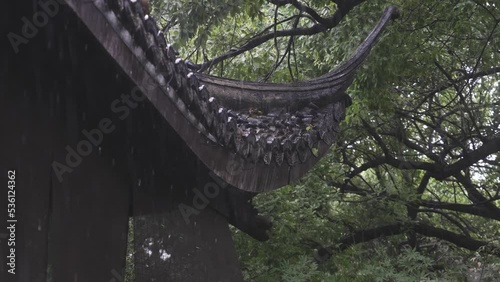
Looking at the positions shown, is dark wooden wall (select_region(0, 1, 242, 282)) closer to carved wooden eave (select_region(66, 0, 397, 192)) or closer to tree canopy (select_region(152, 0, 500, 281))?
carved wooden eave (select_region(66, 0, 397, 192))

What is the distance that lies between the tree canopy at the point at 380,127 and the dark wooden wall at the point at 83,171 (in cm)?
214

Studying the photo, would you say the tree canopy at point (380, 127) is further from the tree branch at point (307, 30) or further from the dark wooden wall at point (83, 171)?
the dark wooden wall at point (83, 171)

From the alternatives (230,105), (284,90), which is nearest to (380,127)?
(284,90)

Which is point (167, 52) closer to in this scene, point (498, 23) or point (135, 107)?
point (135, 107)

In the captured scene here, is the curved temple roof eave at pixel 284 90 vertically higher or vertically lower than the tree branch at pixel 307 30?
lower

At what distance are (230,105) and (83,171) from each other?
114 cm

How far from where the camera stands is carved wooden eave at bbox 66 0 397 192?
2793 millimetres

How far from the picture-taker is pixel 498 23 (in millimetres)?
8445

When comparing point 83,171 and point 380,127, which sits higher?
point 380,127

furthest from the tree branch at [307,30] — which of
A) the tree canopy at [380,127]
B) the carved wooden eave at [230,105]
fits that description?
the carved wooden eave at [230,105]

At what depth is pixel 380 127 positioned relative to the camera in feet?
34.5

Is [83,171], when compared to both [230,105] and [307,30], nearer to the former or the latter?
[230,105]

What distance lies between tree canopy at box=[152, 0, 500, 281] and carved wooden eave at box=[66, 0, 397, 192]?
62.6 inches

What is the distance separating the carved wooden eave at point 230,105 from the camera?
279 centimetres
